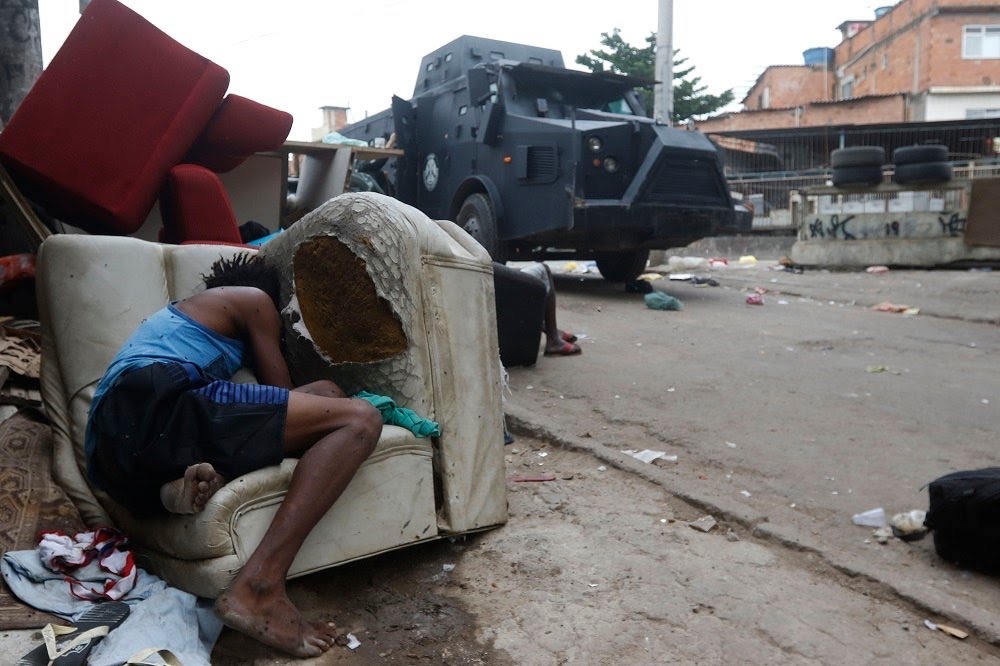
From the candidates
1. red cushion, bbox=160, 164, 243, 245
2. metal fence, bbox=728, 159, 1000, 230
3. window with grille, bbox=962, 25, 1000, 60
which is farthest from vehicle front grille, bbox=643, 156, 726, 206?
window with grille, bbox=962, 25, 1000, 60

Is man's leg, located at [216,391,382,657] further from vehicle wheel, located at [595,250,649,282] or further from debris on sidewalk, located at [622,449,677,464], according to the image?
vehicle wheel, located at [595,250,649,282]

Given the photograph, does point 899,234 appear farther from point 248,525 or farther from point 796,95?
point 796,95

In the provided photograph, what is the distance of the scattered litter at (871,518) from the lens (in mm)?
2799

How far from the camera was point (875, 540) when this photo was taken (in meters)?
2.69

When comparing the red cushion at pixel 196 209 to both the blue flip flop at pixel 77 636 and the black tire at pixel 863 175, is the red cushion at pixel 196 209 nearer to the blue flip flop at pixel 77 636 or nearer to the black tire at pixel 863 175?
the blue flip flop at pixel 77 636

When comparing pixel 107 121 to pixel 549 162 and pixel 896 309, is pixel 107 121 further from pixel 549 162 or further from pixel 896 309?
pixel 896 309

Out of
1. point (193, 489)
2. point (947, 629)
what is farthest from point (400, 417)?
point (947, 629)

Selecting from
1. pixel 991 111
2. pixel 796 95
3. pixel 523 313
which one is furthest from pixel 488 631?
pixel 796 95

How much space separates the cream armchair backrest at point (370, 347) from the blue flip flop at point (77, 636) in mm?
194

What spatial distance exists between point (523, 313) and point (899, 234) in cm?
855

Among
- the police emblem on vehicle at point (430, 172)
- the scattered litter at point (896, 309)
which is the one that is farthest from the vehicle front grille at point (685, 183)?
the police emblem on vehicle at point (430, 172)

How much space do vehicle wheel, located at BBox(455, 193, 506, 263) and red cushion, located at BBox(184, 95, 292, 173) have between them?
3.26 meters

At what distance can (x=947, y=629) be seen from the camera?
6.93 ft

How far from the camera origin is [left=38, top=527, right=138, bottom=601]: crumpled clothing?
2174 millimetres
